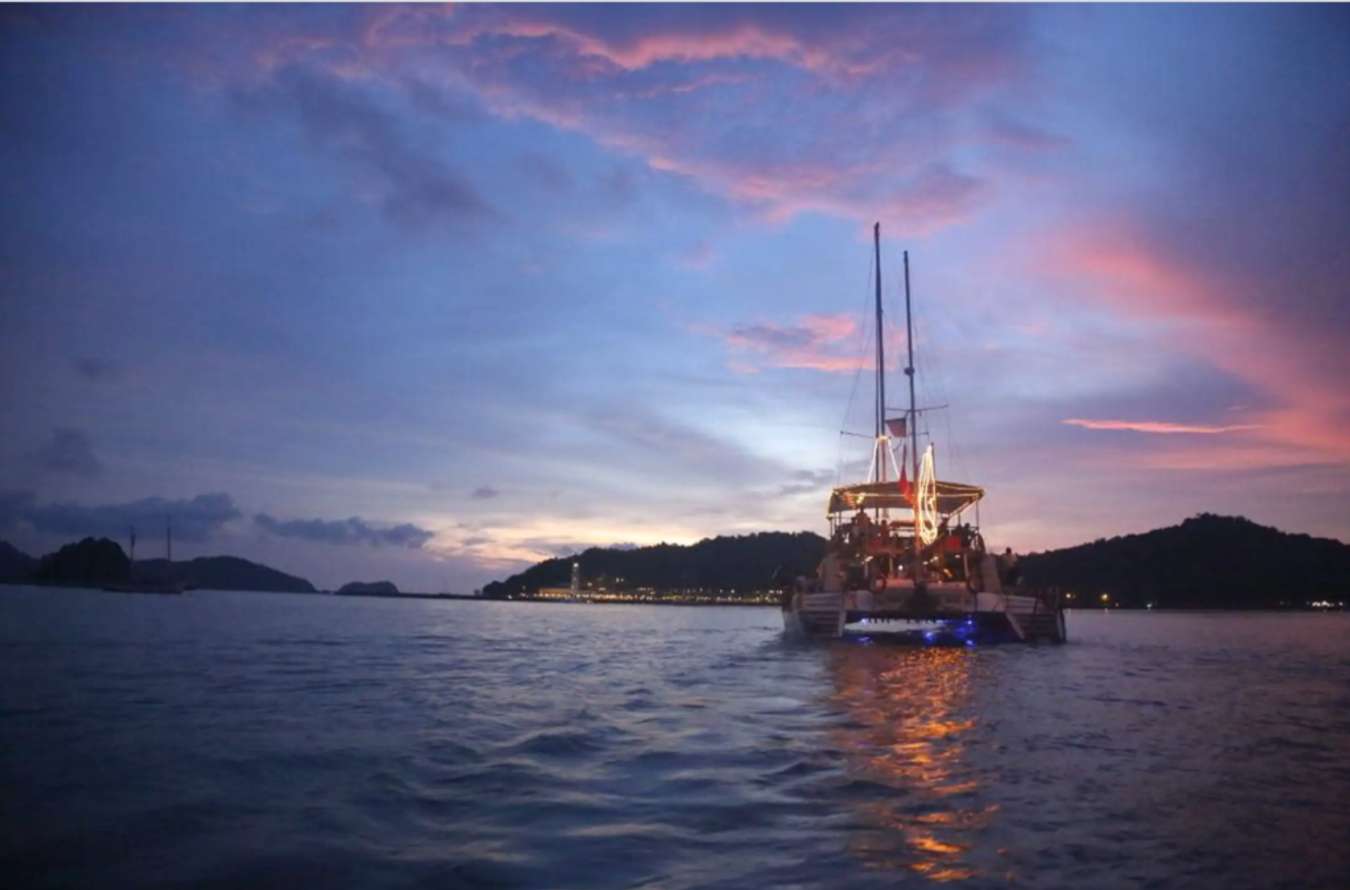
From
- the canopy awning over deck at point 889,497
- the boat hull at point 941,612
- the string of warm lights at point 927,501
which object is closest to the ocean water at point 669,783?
the boat hull at point 941,612

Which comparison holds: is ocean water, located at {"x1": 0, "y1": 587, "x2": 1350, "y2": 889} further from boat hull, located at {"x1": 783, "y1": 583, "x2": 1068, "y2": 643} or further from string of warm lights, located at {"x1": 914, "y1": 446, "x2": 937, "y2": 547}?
string of warm lights, located at {"x1": 914, "y1": 446, "x2": 937, "y2": 547}

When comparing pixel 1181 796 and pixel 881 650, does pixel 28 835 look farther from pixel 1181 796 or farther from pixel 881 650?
pixel 881 650

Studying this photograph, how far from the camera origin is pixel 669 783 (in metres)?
10.0

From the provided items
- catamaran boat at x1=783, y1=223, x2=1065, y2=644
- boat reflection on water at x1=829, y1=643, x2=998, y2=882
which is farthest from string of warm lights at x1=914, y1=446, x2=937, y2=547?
boat reflection on water at x1=829, y1=643, x2=998, y2=882

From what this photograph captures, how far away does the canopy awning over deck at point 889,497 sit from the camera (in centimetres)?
4300

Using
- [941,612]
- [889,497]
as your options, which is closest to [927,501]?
[889,497]

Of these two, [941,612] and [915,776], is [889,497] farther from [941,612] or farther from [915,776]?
[915,776]

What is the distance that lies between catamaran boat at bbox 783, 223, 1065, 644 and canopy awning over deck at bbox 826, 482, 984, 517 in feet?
0.17

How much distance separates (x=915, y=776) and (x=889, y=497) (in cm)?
3511

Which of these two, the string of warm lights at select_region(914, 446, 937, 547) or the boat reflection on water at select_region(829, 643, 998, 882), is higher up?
the string of warm lights at select_region(914, 446, 937, 547)

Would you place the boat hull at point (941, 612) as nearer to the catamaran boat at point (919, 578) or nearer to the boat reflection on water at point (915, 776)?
the catamaran boat at point (919, 578)

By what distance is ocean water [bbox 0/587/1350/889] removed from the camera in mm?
6969

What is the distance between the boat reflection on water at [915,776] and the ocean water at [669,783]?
0.17ft

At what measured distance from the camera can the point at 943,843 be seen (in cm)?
743
